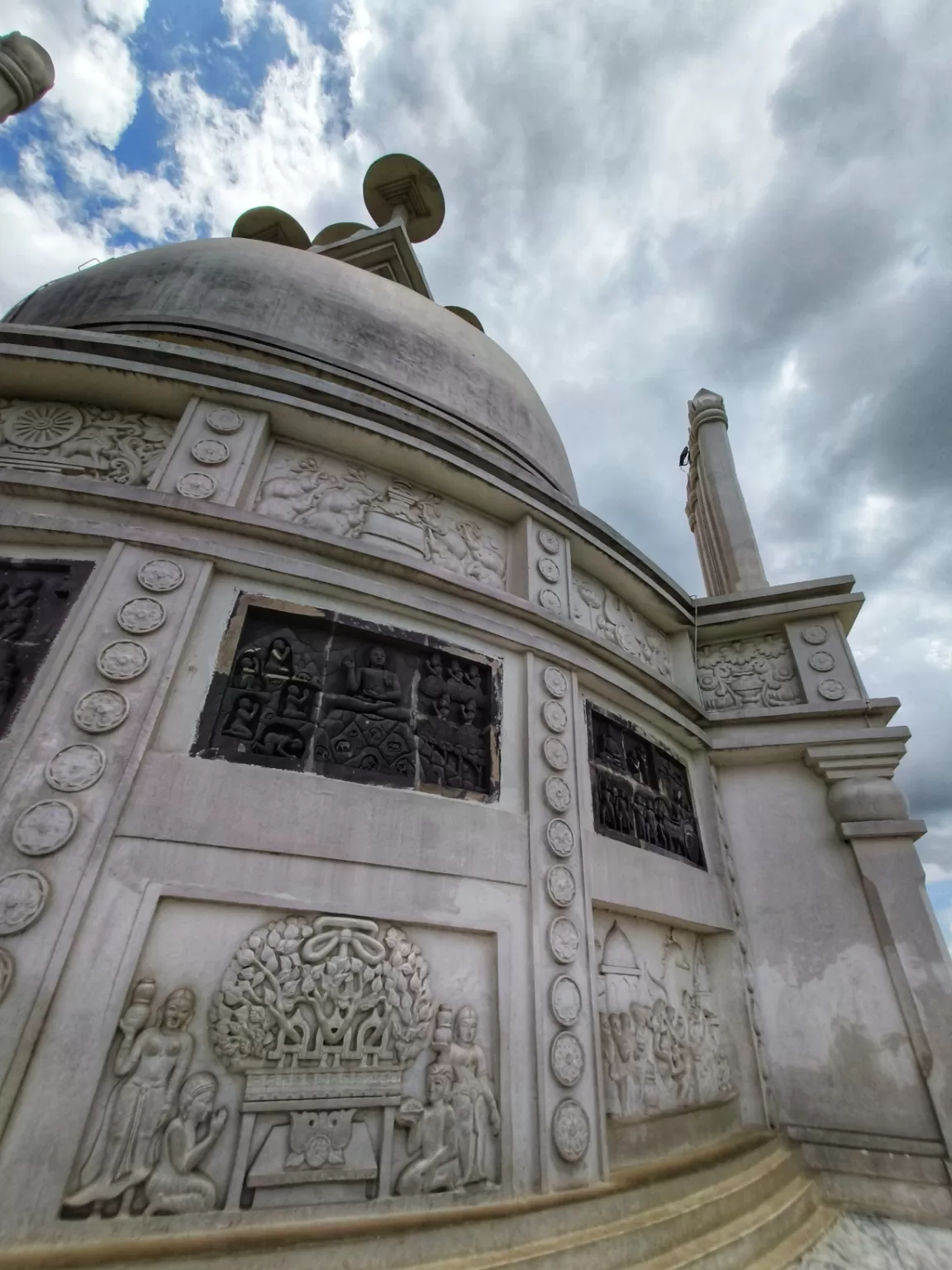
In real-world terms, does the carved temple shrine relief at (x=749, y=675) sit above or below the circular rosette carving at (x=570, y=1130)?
above

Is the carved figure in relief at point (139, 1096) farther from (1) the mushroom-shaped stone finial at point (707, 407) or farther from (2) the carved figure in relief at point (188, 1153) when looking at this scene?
(1) the mushroom-shaped stone finial at point (707, 407)

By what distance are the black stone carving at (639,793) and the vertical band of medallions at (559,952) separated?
0.57 meters

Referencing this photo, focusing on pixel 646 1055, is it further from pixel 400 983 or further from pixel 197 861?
pixel 197 861

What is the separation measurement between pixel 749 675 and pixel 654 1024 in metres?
4.35

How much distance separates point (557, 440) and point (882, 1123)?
8610 millimetres

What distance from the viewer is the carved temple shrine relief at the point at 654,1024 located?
4.08 metres

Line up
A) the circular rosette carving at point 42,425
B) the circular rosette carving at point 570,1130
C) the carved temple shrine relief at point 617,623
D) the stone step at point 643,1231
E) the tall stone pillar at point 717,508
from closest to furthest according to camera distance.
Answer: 1. the stone step at point 643,1231
2. the circular rosette carving at point 570,1130
3. the circular rosette carving at point 42,425
4. the carved temple shrine relief at point 617,623
5. the tall stone pillar at point 717,508

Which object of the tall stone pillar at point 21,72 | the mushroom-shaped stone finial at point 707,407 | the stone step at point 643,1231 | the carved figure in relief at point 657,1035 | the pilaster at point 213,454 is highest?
the mushroom-shaped stone finial at point 707,407

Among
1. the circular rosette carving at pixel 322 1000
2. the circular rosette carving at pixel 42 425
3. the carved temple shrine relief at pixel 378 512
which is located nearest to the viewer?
the circular rosette carving at pixel 322 1000

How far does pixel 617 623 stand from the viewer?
6.70 meters

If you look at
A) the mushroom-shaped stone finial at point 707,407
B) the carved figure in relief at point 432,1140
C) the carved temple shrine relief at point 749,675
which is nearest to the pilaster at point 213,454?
the carved figure in relief at point 432,1140

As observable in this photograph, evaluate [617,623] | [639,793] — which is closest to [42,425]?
[617,623]

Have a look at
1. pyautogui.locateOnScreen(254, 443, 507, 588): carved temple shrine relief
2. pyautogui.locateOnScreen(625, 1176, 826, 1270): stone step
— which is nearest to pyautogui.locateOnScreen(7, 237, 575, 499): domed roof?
pyautogui.locateOnScreen(254, 443, 507, 588): carved temple shrine relief

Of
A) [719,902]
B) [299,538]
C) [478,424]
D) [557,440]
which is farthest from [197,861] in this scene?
[557,440]
